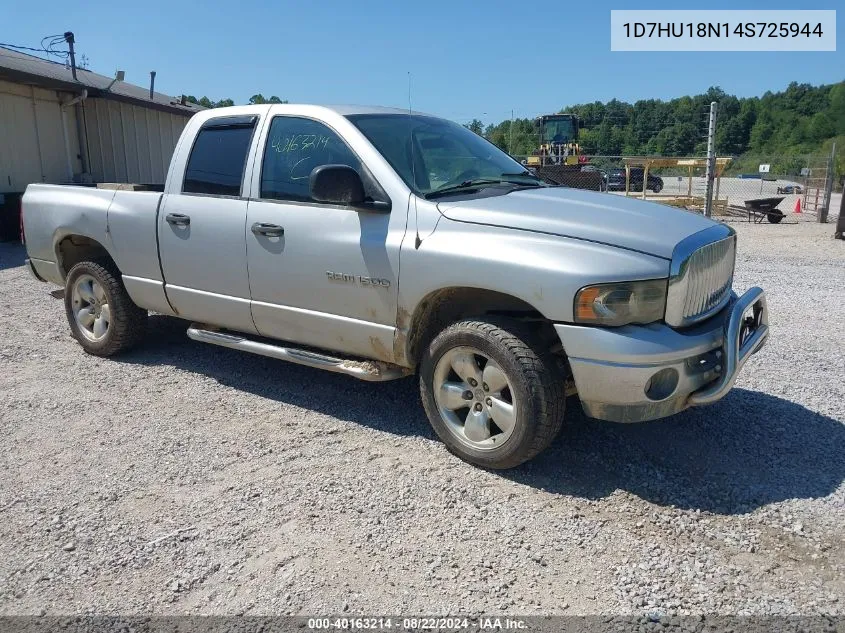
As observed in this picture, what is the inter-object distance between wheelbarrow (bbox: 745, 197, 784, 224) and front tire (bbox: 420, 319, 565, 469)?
17.4m

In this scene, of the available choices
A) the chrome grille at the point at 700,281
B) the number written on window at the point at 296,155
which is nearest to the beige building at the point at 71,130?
the number written on window at the point at 296,155

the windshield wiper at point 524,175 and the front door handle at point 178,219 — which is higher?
the windshield wiper at point 524,175

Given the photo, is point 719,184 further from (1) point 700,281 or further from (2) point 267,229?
(2) point 267,229

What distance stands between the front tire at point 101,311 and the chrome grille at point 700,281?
4.31 m

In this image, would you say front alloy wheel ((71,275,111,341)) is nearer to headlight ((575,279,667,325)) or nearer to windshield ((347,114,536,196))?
windshield ((347,114,536,196))

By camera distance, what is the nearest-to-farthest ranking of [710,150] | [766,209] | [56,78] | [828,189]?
[710,150], [56,78], [828,189], [766,209]

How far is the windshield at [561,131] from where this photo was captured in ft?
98.9

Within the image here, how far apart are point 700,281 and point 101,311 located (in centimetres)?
473

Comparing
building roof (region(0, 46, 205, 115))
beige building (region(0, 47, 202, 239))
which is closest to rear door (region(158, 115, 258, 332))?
beige building (region(0, 47, 202, 239))

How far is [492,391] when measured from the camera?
3.72 metres

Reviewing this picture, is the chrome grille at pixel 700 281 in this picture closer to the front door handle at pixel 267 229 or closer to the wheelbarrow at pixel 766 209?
the front door handle at pixel 267 229

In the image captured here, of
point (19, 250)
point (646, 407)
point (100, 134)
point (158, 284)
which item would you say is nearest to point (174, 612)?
point (646, 407)

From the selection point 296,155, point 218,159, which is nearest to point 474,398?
point 296,155

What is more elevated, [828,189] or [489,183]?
[489,183]
